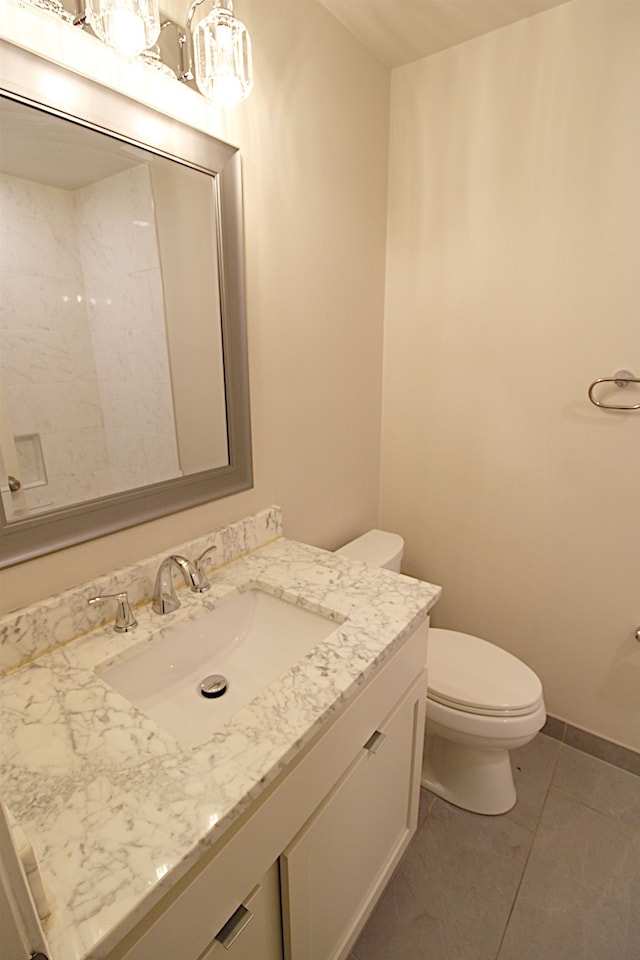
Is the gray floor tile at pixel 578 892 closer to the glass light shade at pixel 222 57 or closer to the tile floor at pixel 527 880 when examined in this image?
the tile floor at pixel 527 880

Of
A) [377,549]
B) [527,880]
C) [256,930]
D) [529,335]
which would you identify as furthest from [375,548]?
[256,930]

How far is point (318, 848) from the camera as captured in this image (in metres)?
0.85

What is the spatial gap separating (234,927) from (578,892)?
3.68ft

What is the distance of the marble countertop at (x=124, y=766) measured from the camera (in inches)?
19.9

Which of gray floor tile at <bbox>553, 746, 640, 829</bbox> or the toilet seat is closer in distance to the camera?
the toilet seat

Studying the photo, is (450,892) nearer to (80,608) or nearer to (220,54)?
(80,608)

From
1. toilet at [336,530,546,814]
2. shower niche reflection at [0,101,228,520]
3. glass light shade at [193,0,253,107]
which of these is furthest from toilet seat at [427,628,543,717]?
glass light shade at [193,0,253,107]

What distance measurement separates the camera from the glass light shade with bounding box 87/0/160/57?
0.79m

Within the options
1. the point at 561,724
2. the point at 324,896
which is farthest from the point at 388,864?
the point at 561,724

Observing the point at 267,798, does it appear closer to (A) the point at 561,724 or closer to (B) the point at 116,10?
(B) the point at 116,10

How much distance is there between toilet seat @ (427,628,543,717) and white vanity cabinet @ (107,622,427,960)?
0.75 feet

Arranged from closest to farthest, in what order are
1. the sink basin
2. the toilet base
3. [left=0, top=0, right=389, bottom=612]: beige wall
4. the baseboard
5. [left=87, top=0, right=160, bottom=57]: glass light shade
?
[left=87, top=0, right=160, bottom=57]: glass light shade < the sink basin < [left=0, top=0, right=389, bottom=612]: beige wall < the toilet base < the baseboard

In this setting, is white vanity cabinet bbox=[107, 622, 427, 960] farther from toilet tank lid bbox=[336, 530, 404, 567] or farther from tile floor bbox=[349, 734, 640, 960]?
toilet tank lid bbox=[336, 530, 404, 567]

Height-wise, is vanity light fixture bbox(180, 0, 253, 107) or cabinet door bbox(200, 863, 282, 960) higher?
vanity light fixture bbox(180, 0, 253, 107)
